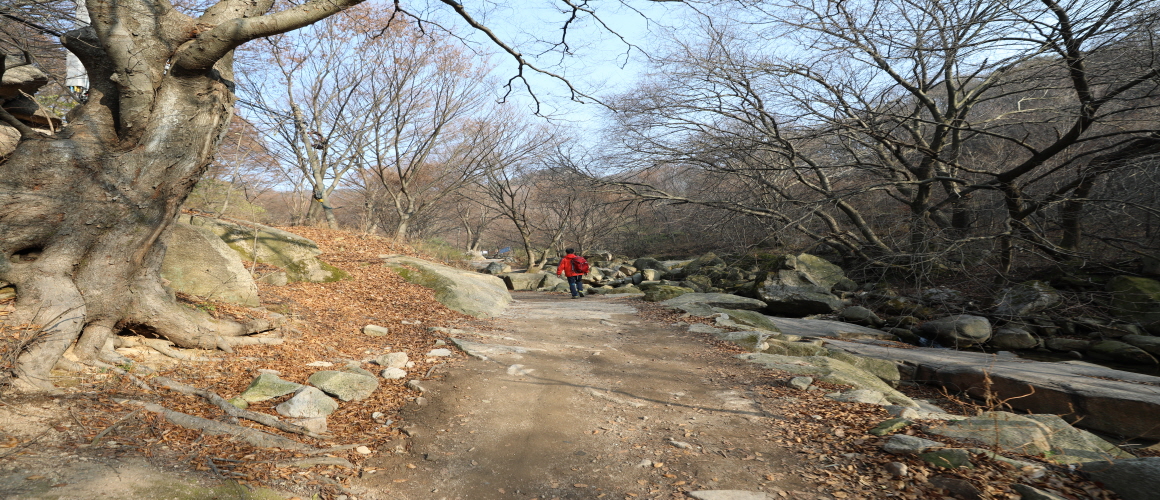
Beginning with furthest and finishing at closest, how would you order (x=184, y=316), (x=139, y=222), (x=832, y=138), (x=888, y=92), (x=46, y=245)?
(x=832, y=138) < (x=888, y=92) < (x=184, y=316) < (x=139, y=222) < (x=46, y=245)

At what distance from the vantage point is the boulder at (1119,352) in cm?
807

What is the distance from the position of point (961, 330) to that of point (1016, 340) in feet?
2.89

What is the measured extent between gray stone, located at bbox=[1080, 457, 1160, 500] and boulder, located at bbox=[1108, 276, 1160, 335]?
8860mm

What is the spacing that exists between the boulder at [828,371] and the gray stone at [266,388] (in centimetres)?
481

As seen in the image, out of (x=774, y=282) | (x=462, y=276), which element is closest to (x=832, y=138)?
(x=774, y=282)

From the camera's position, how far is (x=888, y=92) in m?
11.1

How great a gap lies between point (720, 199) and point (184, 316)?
11.6m

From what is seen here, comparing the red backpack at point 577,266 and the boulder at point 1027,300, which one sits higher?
the red backpack at point 577,266

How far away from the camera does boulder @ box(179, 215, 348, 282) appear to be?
866 cm

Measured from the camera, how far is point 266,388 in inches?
158

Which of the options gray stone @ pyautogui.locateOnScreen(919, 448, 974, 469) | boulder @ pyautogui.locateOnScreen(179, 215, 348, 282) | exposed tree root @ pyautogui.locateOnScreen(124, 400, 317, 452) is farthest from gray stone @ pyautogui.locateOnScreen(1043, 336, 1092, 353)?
boulder @ pyautogui.locateOnScreen(179, 215, 348, 282)

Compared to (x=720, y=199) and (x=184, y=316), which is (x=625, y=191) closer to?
(x=720, y=199)

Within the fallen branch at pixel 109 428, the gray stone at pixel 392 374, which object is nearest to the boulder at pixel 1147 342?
the gray stone at pixel 392 374

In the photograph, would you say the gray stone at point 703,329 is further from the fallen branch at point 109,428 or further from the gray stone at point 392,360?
the fallen branch at point 109,428
